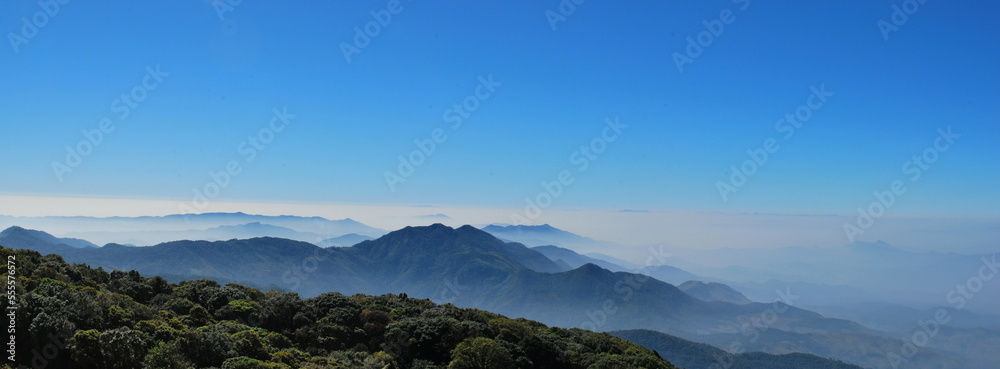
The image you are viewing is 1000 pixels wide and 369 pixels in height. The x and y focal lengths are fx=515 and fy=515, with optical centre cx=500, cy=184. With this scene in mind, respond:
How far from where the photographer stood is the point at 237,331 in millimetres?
37438

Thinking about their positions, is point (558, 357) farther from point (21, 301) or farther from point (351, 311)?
point (21, 301)

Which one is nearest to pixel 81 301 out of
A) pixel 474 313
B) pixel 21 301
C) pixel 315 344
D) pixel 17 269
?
pixel 21 301

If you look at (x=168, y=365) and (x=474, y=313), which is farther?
(x=474, y=313)

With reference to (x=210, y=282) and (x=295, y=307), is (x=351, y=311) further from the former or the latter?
(x=210, y=282)

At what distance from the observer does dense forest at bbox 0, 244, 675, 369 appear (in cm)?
2578

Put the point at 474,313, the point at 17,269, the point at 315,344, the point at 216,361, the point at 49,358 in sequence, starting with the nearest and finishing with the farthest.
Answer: the point at 49,358, the point at 216,361, the point at 17,269, the point at 315,344, the point at 474,313

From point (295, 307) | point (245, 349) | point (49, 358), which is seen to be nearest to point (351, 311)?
point (295, 307)

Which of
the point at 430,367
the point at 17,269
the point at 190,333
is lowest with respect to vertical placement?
the point at 430,367

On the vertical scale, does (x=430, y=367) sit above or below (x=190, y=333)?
below

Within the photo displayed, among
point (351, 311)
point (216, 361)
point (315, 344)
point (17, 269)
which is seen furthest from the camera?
point (351, 311)

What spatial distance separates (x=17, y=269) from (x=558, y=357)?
4286cm

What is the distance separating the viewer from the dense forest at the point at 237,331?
84.6 ft

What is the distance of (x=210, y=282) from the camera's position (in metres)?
55.9

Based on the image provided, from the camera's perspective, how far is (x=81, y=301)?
98.6ft
